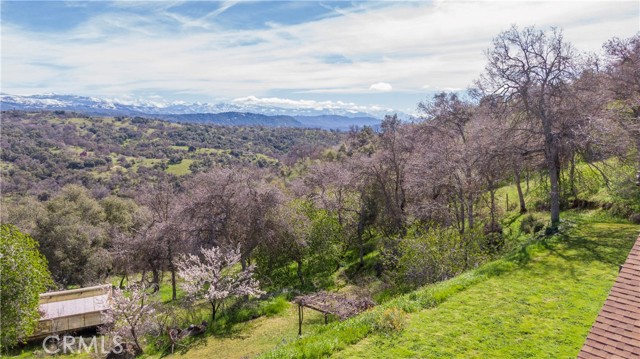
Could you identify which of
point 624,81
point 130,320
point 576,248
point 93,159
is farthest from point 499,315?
point 93,159

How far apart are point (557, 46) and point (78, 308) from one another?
3469 cm

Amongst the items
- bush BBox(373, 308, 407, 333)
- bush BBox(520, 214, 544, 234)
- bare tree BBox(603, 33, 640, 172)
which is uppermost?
bare tree BBox(603, 33, 640, 172)

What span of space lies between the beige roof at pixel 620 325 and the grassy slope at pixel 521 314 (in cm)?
415

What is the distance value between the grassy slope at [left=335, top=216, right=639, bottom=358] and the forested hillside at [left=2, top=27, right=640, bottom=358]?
65 mm

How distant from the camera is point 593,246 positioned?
1764cm

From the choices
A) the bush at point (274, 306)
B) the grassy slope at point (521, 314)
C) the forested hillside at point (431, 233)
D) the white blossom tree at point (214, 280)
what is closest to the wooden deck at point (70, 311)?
the forested hillside at point (431, 233)

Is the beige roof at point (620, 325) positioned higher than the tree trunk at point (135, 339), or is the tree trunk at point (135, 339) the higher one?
the beige roof at point (620, 325)

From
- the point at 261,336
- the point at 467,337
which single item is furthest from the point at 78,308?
the point at 467,337

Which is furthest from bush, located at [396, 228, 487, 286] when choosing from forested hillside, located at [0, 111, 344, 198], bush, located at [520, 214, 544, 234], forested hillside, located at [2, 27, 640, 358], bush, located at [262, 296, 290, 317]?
forested hillside, located at [0, 111, 344, 198]

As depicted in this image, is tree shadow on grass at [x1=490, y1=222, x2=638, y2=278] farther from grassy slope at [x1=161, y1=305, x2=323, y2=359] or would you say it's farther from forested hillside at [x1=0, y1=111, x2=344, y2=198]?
forested hillside at [x1=0, y1=111, x2=344, y2=198]

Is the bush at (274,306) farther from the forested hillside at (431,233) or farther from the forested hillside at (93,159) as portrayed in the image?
the forested hillside at (93,159)

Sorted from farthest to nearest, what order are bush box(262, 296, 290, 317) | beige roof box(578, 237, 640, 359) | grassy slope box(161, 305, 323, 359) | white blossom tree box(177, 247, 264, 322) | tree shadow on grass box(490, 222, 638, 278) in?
1. bush box(262, 296, 290, 317)
2. white blossom tree box(177, 247, 264, 322)
3. grassy slope box(161, 305, 323, 359)
4. tree shadow on grass box(490, 222, 638, 278)
5. beige roof box(578, 237, 640, 359)

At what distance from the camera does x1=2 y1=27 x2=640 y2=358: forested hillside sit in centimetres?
1307

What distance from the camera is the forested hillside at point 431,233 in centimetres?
1307
